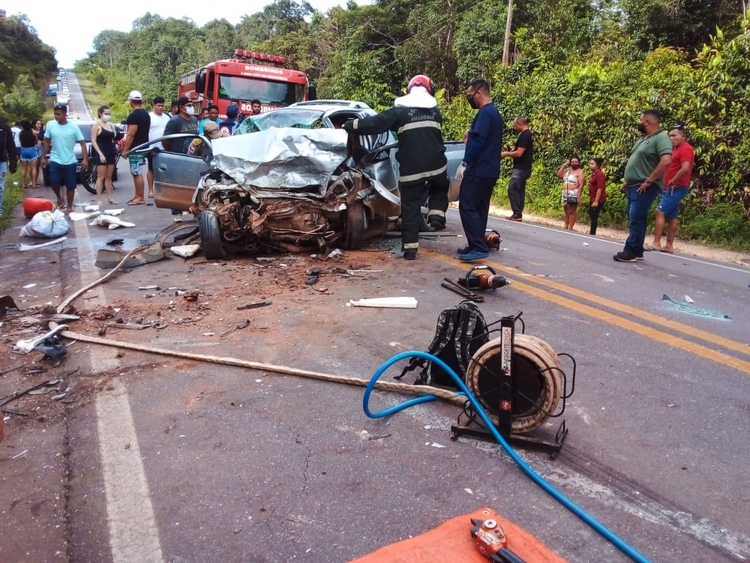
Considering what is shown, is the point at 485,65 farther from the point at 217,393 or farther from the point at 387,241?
the point at 217,393

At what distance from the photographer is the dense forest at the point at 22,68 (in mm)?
35625

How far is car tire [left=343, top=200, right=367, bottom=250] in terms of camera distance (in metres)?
6.81

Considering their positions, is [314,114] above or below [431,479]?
→ above

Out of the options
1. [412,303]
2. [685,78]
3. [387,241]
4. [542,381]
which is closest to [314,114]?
[387,241]

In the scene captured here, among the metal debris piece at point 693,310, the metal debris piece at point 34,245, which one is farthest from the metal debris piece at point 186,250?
the metal debris piece at point 693,310

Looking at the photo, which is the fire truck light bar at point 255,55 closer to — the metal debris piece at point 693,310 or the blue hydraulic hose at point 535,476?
the metal debris piece at point 693,310

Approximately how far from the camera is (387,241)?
7863 millimetres

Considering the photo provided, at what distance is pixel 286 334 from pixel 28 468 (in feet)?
6.45

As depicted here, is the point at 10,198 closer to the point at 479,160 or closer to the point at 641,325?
the point at 479,160

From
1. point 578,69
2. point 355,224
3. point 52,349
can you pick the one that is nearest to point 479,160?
point 355,224

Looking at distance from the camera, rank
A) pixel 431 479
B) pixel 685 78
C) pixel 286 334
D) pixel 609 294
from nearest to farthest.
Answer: pixel 431 479, pixel 286 334, pixel 609 294, pixel 685 78

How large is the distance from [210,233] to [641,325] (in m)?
4.37

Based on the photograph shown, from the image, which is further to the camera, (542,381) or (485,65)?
(485,65)

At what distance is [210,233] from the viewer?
21.1 ft
